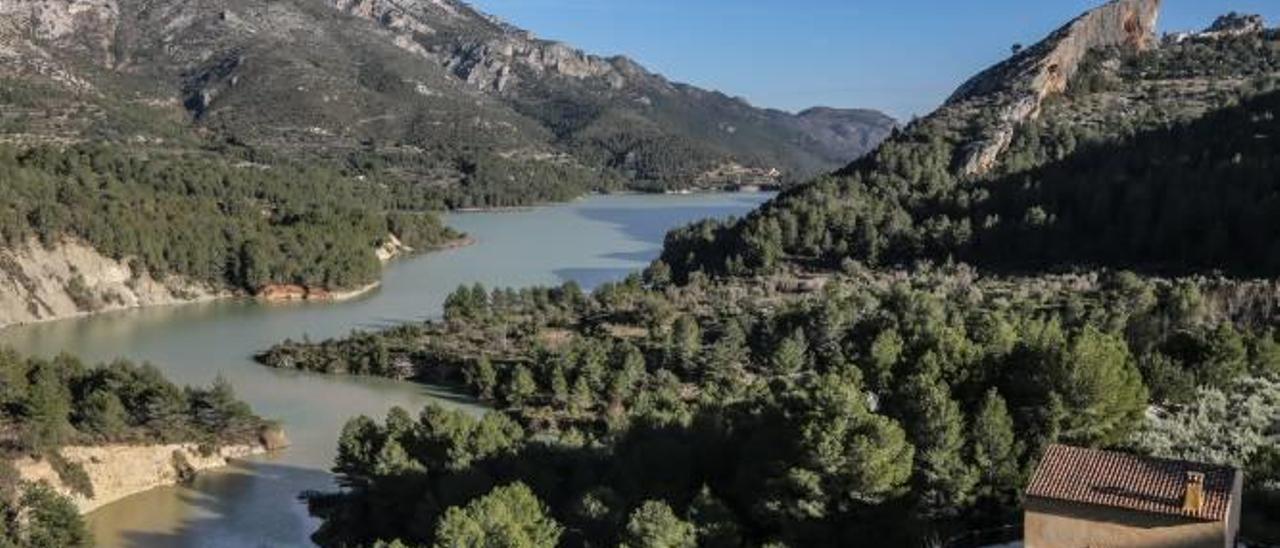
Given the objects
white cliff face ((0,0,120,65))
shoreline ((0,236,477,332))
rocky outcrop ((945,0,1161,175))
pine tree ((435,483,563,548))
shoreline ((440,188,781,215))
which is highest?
white cliff face ((0,0,120,65))

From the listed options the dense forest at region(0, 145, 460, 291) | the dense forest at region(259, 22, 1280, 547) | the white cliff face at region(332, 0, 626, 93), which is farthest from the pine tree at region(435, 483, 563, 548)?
the white cliff face at region(332, 0, 626, 93)

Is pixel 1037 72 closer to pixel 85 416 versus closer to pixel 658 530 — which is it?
pixel 85 416

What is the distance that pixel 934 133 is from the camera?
55188 millimetres

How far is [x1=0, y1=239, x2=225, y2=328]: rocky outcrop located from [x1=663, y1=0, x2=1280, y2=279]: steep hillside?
20.8 m

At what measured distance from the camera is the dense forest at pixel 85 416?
23.0 meters

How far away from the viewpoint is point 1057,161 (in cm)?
4847

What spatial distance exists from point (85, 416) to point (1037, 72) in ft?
141

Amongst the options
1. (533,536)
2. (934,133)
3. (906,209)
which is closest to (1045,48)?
(934,133)

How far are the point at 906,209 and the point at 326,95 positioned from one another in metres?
84.3

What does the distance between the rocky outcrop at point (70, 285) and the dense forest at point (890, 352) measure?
1263cm

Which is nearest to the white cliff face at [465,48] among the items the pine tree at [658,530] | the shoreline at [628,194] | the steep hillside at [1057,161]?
the shoreline at [628,194]

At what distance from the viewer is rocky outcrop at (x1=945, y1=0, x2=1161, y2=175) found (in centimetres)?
5259

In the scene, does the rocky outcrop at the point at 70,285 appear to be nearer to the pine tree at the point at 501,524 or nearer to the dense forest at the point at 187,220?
the dense forest at the point at 187,220

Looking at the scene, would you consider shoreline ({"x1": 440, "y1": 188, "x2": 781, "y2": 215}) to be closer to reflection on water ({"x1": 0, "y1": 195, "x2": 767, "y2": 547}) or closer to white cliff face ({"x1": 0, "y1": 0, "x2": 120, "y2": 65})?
reflection on water ({"x1": 0, "y1": 195, "x2": 767, "y2": 547})
